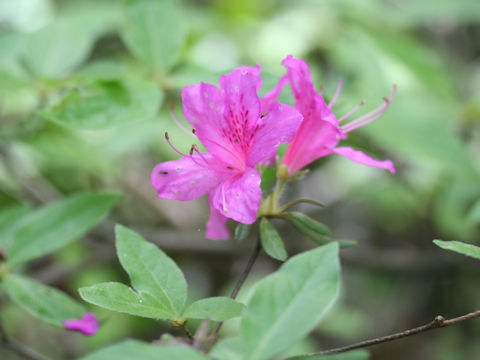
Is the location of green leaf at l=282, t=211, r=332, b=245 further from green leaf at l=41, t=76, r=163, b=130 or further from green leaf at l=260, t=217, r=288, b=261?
green leaf at l=41, t=76, r=163, b=130

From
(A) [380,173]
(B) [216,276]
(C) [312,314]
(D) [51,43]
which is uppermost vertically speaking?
(D) [51,43]

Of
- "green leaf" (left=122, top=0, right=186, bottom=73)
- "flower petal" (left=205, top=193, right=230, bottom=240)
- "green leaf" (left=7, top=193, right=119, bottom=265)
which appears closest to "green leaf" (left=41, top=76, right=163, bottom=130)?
"green leaf" (left=122, top=0, right=186, bottom=73)

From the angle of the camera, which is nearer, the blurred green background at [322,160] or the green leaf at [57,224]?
the green leaf at [57,224]

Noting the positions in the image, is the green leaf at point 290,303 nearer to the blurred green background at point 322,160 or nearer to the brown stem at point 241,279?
the brown stem at point 241,279

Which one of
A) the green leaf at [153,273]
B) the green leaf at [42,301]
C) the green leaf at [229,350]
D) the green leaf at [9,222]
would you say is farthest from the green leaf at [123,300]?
the green leaf at [9,222]

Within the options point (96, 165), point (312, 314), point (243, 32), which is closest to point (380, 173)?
point (243, 32)

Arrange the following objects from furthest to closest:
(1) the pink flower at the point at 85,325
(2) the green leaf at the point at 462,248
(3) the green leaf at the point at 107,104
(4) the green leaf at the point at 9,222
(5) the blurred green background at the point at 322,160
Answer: (5) the blurred green background at the point at 322,160, (4) the green leaf at the point at 9,222, (3) the green leaf at the point at 107,104, (1) the pink flower at the point at 85,325, (2) the green leaf at the point at 462,248

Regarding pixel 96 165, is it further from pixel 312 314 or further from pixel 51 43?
pixel 312 314
